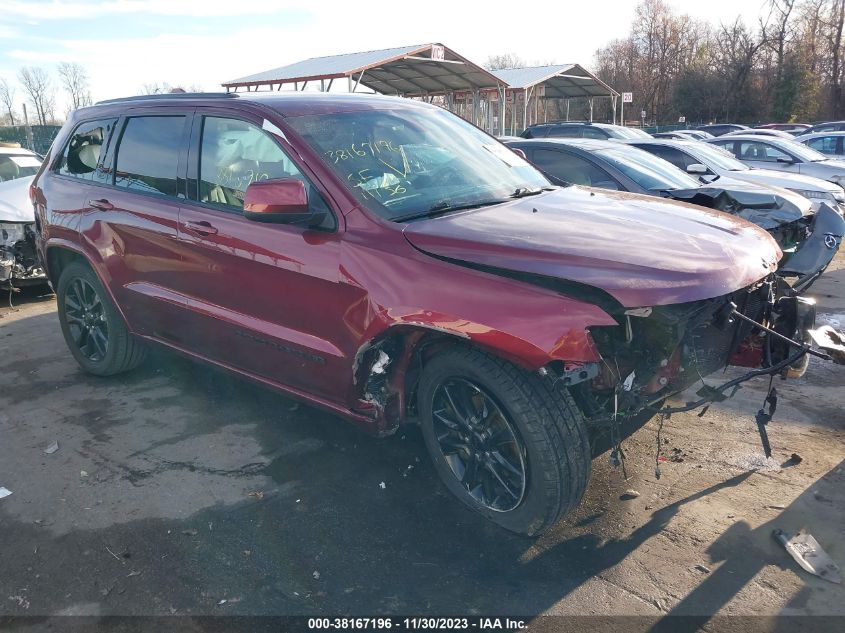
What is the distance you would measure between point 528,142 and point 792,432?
479 cm

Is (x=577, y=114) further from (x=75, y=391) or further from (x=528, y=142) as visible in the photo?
(x=75, y=391)

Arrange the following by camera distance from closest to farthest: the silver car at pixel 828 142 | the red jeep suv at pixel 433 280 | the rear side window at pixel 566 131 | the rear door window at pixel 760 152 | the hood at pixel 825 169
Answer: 1. the red jeep suv at pixel 433 280
2. the hood at pixel 825 169
3. the rear door window at pixel 760 152
4. the rear side window at pixel 566 131
5. the silver car at pixel 828 142

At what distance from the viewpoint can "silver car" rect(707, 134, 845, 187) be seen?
13391 mm

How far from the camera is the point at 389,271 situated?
3088 millimetres

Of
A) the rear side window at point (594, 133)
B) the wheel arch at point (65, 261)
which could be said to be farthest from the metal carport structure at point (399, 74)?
the wheel arch at point (65, 261)

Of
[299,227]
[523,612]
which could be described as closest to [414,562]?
[523,612]

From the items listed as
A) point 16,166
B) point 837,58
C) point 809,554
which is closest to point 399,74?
point 16,166

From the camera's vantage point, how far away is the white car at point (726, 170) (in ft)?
31.2

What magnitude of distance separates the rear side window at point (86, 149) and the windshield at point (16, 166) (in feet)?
12.7

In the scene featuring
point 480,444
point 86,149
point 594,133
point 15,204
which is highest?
point 594,133

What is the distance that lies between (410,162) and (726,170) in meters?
7.55

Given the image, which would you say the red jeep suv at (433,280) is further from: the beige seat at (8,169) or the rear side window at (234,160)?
the beige seat at (8,169)

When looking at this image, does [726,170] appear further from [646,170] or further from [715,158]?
[646,170]

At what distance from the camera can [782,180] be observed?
989cm
